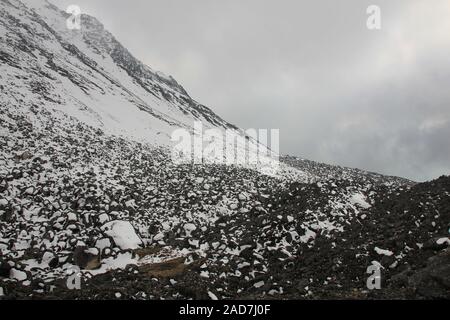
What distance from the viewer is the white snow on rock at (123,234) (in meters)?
17.0

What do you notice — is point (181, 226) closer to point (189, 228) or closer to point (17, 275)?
point (189, 228)

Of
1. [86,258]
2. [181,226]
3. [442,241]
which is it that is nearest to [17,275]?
[86,258]

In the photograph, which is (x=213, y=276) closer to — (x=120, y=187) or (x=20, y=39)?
(x=120, y=187)

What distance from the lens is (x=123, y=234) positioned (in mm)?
17438

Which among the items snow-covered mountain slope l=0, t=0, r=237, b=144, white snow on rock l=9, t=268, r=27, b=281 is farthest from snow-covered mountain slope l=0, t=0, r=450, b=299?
snow-covered mountain slope l=0, t=0, r=237, b=144

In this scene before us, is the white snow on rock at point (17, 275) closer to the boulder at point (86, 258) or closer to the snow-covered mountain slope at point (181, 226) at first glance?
the snow-covered mountain slope at point (181, 226)

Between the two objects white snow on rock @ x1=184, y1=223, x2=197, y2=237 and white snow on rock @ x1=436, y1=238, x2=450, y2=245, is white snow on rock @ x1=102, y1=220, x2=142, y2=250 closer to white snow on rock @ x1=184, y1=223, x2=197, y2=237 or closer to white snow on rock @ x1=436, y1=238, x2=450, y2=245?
white snow on rock @ x1=184, y1=223, x2=197, y2=237

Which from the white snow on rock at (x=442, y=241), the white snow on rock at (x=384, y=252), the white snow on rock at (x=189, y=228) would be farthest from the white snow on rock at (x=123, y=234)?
the white snow on rock at (x=442, y=241)

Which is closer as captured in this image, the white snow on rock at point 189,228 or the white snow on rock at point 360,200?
the white snow on rock at point 189,228

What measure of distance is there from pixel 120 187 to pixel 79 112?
Answer: 18.2m

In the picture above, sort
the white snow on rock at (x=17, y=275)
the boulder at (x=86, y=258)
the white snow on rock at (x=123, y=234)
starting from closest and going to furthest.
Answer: the white snow on rock at (x=17, y=275), the boulder at (x=86, y=258), the white snow on rock at (x=123, y=234)

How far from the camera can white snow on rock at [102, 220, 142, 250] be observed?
668 inches

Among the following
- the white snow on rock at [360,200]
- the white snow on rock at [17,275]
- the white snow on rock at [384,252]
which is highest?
the white snow on rock at [360,200]

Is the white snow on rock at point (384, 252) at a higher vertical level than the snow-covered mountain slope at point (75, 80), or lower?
lower
